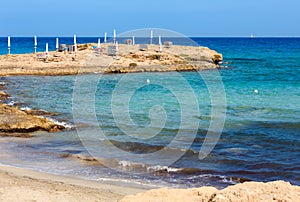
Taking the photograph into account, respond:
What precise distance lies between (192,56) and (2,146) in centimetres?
3605

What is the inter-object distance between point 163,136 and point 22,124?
14.3ft

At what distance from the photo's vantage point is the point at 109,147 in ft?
42.6

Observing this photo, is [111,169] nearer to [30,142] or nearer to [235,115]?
[30,142]

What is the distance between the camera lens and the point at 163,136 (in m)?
14.4

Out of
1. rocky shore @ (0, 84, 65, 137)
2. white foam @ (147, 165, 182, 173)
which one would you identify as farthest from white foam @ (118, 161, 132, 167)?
rocky shore @ (0, 84, 65, 137)

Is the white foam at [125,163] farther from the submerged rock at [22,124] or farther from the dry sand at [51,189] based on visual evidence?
the submerged rock at [22,124]

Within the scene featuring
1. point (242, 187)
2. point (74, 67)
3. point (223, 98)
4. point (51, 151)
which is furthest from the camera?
point (74, 67)

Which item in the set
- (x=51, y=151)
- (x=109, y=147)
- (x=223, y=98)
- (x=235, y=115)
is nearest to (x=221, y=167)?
(x=109, y=147)

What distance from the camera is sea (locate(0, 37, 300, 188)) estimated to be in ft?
34.1

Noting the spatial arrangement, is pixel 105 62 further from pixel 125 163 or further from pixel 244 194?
pixel 244 194

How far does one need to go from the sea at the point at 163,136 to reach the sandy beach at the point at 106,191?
730mm

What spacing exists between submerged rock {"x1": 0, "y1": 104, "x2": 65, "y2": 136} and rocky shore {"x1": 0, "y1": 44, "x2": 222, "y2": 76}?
20.9 metres

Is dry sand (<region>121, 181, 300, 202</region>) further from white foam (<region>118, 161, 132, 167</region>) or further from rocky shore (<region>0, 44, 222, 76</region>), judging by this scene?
rocky shore (<region>0, 44, 222, 76</region>)

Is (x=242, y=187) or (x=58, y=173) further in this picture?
(x=58, y=173)
